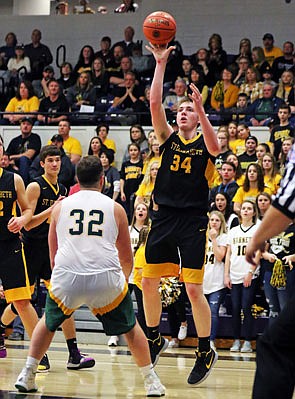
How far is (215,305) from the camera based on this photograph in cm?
1016

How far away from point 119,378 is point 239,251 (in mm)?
3674

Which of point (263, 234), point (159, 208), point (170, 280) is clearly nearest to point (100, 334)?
point (170, 280)

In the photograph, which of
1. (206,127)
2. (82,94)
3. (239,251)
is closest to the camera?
(206,127)

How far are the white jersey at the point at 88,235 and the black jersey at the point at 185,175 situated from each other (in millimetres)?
963

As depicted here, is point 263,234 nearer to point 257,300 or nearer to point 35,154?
point 257,300

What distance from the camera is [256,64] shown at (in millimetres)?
15406

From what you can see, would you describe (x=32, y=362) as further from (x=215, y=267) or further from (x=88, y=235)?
(x=215, y=267)

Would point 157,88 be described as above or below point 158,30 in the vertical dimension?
below

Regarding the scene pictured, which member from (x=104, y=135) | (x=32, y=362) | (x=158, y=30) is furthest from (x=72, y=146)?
(x=32, y=362)

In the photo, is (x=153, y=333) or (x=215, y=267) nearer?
(x=153, y=333)

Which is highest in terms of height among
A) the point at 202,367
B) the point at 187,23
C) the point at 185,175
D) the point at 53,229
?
the point at 187,23

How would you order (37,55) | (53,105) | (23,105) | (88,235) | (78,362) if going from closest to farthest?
(88,235) < (78,362) < (53,105) < (23,105) < (37,55)

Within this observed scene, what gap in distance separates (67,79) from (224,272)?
744cm

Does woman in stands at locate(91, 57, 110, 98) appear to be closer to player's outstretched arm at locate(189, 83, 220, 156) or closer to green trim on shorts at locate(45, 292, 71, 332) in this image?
player's outstretched arm at locate(189, 83, 220, 156)
